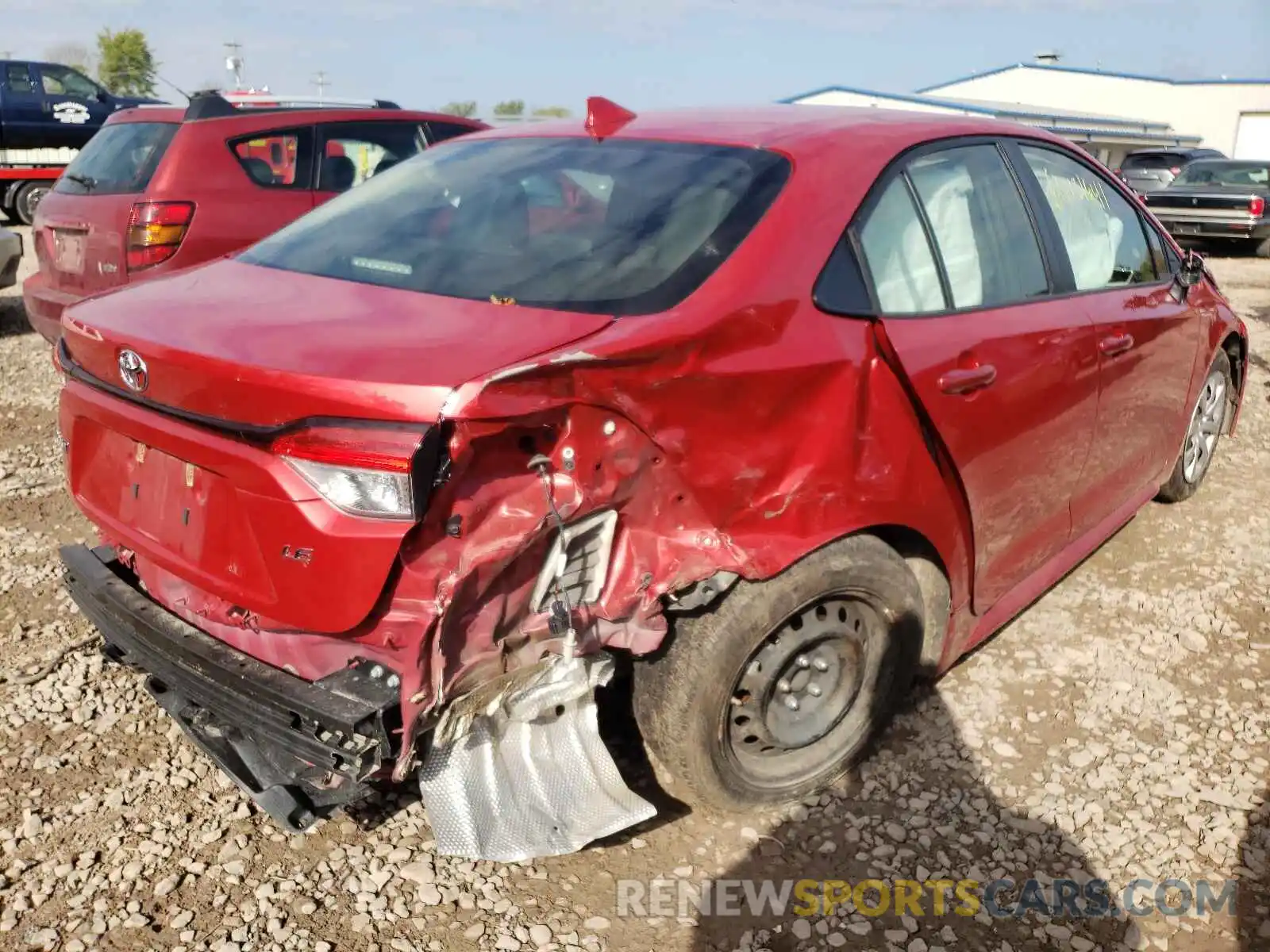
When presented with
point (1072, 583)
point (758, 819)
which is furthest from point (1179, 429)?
point (758, 819)

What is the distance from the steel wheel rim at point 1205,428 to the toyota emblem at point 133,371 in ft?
14.2

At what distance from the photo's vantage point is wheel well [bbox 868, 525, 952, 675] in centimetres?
282

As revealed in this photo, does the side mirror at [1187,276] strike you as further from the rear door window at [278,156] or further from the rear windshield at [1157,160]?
the rear windshield at [1157,160]

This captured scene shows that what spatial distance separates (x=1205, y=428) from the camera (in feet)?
16.4

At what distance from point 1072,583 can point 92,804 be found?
3614mm

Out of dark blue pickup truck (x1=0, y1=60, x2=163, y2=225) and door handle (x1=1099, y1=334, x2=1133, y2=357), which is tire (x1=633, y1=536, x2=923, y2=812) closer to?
door handle (x1=1099, y1=334, x2=1133, y2=357)

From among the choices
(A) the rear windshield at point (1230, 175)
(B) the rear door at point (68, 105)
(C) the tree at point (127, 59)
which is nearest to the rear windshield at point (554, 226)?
(B) the rear door at point (68, 105)

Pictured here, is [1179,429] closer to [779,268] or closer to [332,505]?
[779,268]

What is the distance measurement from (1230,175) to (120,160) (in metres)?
16.9

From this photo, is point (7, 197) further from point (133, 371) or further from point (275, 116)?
point (133, 371)

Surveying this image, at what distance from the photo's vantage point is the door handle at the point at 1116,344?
3.40 meters

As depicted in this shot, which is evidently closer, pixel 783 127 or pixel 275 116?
pixel 783 127

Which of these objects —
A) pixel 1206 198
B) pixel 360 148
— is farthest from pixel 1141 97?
pixel 360 148

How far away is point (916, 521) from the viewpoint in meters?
2.74
